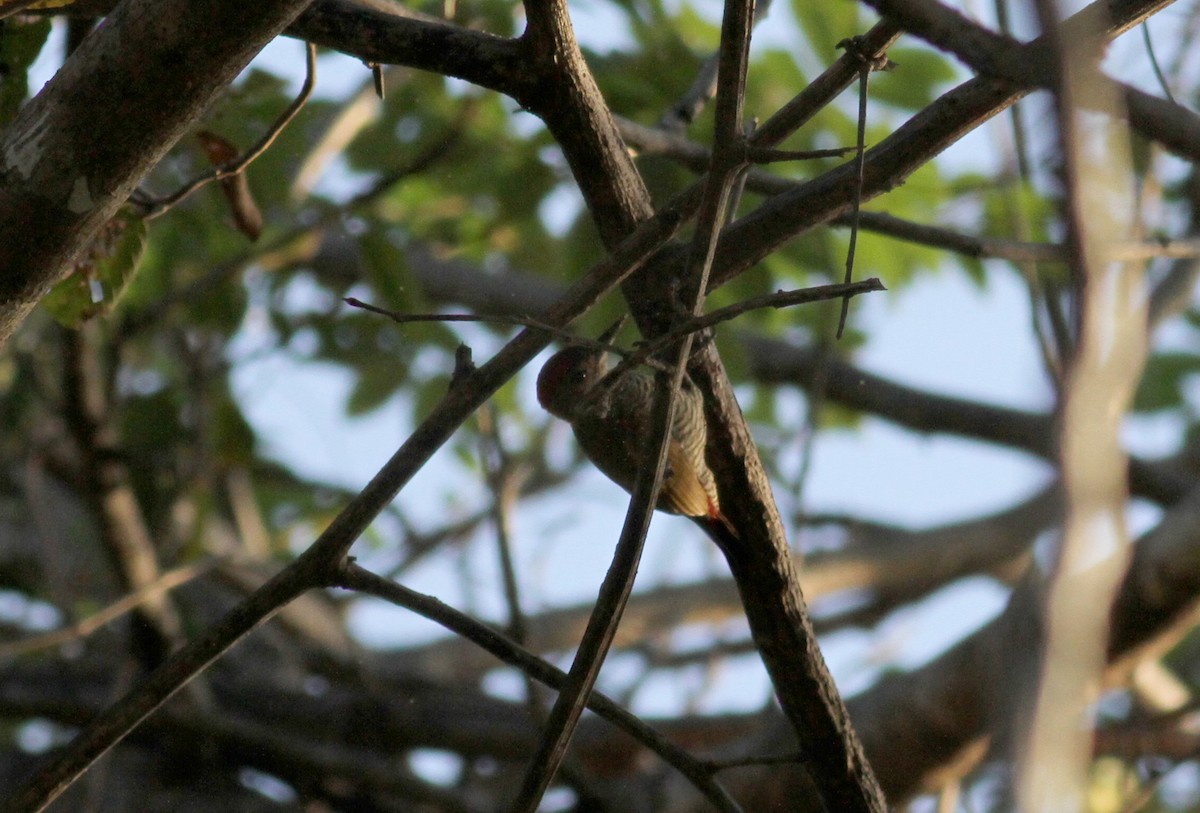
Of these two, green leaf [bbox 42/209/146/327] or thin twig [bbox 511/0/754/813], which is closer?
thin twig [bbox 511/0/754/813]

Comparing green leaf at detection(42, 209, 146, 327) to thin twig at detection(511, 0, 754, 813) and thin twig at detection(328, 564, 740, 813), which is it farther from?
thin twig at detection(511, 0, 754, 813)

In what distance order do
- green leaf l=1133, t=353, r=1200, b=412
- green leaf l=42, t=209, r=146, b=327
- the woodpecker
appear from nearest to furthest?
the woodpecker, green leaf l=42, t=209, r=146, b=327, green leaf l=1133, t=353, r=1200, b=412

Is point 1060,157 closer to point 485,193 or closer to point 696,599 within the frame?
point 485,193

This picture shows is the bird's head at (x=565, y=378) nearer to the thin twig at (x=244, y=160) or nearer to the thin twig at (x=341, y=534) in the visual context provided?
the thin twig at (x=341, y=534)

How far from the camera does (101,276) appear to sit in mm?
1997

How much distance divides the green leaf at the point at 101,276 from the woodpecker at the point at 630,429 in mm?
739

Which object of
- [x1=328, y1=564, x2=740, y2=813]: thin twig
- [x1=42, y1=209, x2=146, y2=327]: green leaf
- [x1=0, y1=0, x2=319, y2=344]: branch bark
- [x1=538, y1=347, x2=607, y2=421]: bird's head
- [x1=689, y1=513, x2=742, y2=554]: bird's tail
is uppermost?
[x1=42, y1=209, x2=146, y2=327]: green leaf

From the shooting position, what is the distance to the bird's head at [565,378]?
6.20 feet

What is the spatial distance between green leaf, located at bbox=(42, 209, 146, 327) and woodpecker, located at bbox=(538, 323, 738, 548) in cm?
74

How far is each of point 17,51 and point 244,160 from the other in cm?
40

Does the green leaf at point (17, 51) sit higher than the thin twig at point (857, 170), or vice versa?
the green leaf at point (17, 51)

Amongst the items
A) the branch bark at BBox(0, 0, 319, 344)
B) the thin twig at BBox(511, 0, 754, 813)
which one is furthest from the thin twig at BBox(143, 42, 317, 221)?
the thin twig at BBox(511, 0, 754, 813)

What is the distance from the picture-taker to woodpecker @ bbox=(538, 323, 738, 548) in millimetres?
1608

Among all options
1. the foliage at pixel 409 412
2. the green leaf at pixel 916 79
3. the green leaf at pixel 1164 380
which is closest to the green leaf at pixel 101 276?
the foliage at pixel 409 412
